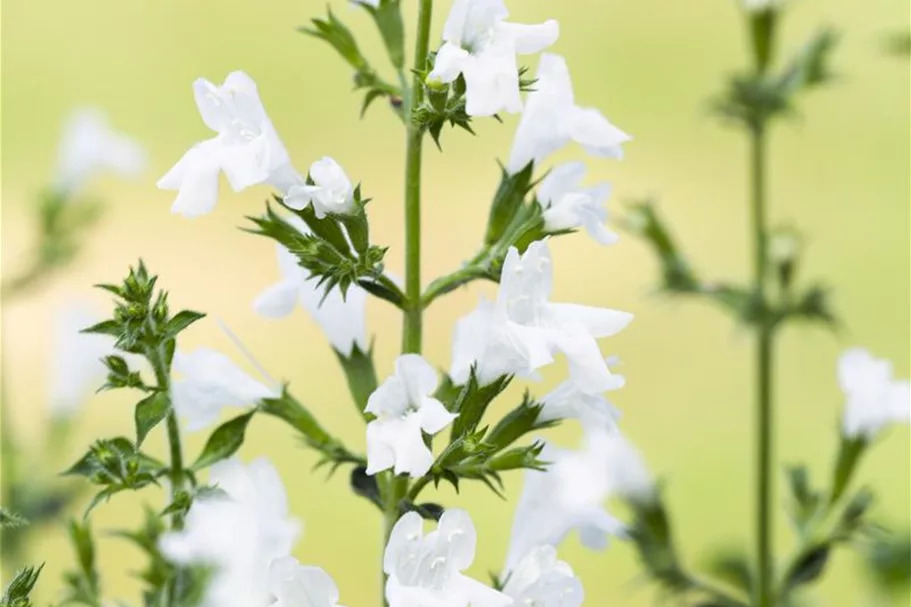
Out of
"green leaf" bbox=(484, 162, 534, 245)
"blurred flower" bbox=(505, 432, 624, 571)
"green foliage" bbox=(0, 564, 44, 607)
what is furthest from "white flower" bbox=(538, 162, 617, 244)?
"green foliage" bbox=(0, 564, 44, 607)

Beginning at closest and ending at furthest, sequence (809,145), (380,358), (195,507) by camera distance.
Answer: (195,507) → (380,358) → (809,145)

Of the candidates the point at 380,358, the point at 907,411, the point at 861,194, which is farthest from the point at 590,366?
the point at 861,194

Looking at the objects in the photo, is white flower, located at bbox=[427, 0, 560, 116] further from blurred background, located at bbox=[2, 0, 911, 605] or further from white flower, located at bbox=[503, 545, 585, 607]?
blurred background, located at bbox=[2, 0, 911, 605]

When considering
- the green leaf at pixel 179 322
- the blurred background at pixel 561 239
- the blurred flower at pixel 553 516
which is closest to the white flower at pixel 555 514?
the blurred flower at pixel 553 516

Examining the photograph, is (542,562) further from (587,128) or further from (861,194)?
(861,194)

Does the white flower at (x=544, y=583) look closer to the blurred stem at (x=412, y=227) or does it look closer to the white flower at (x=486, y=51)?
the blurred stem at (x=412, y=227)
